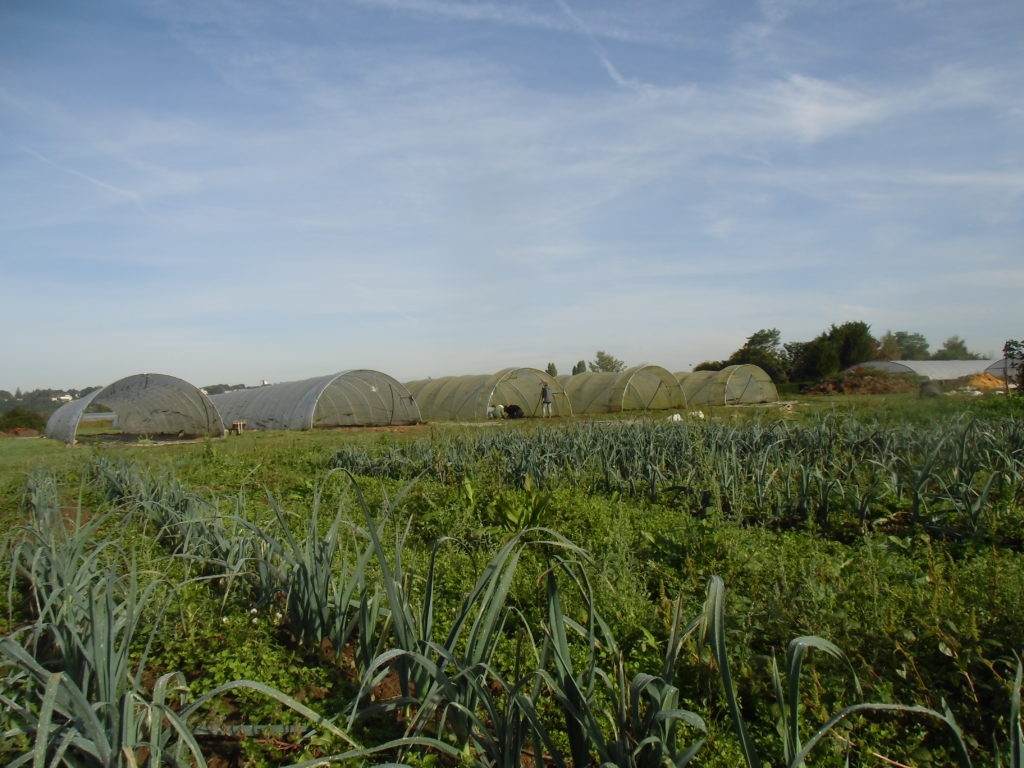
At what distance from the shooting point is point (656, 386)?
89.5 ft

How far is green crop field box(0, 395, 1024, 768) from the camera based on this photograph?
197 centimetres

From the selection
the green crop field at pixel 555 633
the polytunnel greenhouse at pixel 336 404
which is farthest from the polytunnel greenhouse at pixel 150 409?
the green crop field at pixel 555 633

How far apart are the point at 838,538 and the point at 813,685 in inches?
94.5

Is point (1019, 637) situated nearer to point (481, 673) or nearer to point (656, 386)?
point (481, 673)

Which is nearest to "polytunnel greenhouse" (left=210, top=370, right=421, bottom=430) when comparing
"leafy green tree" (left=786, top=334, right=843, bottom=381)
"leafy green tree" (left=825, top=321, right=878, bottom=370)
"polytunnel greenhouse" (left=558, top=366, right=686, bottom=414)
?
"polytunnel greenhouse" (left=558, top=366, right=686, bottom=414)

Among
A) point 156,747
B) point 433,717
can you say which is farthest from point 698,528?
point 156,747

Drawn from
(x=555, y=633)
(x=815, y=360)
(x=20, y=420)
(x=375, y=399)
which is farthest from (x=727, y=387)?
(x=555, y=633)

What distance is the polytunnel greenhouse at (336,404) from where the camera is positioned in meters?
21.4

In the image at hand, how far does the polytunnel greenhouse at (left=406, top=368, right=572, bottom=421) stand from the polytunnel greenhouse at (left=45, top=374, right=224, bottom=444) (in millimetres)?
7603

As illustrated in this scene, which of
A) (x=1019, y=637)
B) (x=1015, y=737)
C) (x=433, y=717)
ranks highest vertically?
(x=1015, y=737)

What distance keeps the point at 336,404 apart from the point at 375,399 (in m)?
1.25

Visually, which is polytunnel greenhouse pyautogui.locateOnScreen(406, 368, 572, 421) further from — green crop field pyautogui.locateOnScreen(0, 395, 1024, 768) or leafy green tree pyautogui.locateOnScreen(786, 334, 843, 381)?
leafy green tree pyautogui.locateOnScreen(786, 334, 843, 381)

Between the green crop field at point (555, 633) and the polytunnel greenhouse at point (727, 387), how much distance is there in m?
23.8

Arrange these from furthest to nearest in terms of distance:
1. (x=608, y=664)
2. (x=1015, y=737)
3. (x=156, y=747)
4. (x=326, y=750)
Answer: (x=608, y=664) < (x=326, y=750) < (x=156, y=747) < (x=1015, y=737)
